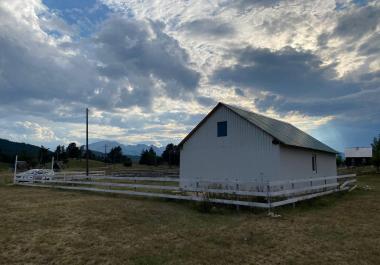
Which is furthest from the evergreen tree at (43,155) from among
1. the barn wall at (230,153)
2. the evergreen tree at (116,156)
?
the barn wall at (230,153)

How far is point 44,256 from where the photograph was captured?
7008 mm

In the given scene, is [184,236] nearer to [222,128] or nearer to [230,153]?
[230,153]

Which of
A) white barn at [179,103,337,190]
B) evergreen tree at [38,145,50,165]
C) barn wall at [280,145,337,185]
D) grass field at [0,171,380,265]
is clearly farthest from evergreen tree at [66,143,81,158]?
grass field at [0,171,380,265]

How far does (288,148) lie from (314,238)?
10.4m

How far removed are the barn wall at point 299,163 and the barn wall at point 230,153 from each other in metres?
0.92

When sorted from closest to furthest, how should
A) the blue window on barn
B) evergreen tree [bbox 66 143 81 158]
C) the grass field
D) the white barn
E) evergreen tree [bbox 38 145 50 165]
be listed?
the grass field < the white barn < the blue window on barn < evergreen tree [bbox 38 145 50 165] < evergreen tree [bbox 66 143 81 158]

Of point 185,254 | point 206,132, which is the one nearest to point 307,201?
point 206,132

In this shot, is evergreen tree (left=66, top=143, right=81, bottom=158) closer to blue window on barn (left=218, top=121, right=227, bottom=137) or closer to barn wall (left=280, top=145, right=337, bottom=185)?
barn wall (left=280, top=145, right=337, bottom=185)

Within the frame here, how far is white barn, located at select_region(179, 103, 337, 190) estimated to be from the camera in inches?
691

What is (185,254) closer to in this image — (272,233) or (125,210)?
(272,233)

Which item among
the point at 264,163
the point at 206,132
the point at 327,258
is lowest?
the point at 327,258

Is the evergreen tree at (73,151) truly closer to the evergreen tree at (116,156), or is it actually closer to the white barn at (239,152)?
the evergreen tree at (116,156)

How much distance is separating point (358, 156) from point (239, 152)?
266 feet

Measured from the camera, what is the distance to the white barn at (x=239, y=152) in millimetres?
17562
